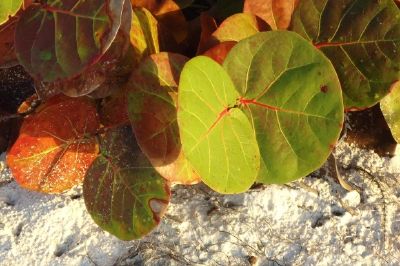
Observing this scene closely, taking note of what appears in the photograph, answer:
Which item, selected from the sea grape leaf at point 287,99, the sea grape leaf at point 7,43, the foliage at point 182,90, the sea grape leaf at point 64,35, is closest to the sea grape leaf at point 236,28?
the foliage at point 182,90

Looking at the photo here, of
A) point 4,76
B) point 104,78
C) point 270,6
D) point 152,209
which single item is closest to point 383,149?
point 270,6

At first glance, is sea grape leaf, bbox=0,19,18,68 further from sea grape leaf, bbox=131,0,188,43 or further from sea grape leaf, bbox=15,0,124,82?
sea grape leaf, bbox=131,0,188,43

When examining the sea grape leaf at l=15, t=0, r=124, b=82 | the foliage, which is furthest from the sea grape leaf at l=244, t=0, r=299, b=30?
the sea grape leaf at l=15, t=0, r=124, b=82

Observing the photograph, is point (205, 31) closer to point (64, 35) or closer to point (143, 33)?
point (143, 33)

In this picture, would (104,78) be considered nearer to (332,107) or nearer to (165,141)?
(165,141)

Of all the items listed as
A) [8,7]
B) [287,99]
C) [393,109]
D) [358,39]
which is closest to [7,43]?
[8,7]

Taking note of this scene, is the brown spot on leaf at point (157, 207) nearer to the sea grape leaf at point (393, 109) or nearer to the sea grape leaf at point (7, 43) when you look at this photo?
the sea grape leaf at point (7, 43)
